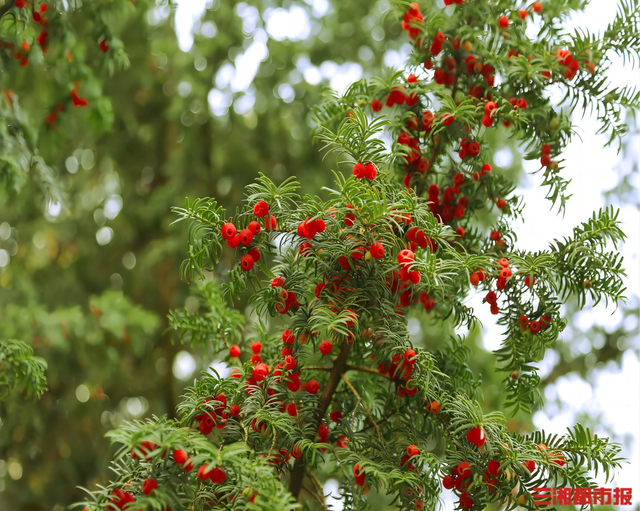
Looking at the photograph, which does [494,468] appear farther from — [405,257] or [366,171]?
[366,171]

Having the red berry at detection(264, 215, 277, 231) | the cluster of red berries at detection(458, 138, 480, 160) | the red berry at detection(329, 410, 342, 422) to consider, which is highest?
the cluster of red berries at detection(458, 138, 480, 160)

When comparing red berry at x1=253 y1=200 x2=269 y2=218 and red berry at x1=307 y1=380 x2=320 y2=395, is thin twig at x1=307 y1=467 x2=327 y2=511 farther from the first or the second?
red berry at x1=253 y1=200 x2=269 y2=218

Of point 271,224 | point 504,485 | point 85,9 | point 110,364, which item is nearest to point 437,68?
point 271,224

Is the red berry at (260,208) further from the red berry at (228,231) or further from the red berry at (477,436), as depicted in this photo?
the red berry at (477,436)

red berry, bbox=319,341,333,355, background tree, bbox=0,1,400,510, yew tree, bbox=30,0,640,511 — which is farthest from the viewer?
background tree, bbox=0,1,400,510

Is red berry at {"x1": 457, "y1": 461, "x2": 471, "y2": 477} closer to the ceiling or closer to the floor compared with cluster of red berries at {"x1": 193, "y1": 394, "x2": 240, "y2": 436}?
closer to the floor

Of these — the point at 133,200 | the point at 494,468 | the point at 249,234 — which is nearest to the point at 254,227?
the point at 249,234

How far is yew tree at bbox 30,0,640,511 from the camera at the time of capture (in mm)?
853

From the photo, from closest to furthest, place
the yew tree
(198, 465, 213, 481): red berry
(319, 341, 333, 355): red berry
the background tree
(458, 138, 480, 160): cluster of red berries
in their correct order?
(198, 465, 213, 481): red berry
the yew tree
(319, 341, 333, 355): red berry
(458, 138, 480, 160): cluster of red berries
the background tree

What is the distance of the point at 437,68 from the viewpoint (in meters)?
1.16

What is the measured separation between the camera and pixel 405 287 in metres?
0.99

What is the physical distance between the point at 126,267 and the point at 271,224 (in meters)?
2.65

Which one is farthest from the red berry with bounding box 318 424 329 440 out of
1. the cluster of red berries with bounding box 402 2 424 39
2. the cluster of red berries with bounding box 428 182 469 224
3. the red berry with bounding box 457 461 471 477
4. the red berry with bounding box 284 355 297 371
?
the cluster of red berries with bounding box 402 2 424 39

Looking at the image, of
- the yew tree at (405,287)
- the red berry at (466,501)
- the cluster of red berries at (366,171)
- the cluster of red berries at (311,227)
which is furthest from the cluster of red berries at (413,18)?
the red berry at (466,501)
